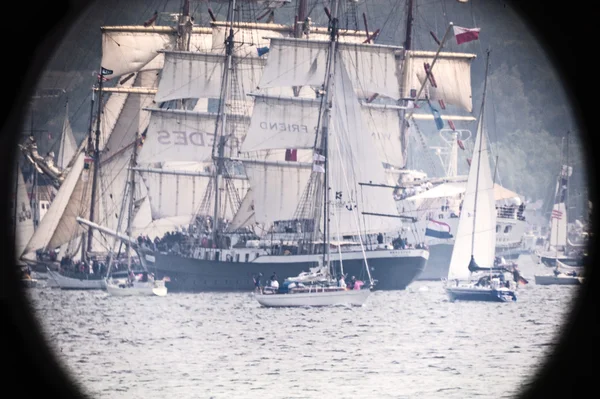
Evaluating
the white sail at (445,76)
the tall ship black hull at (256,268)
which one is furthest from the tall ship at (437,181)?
the tall ship black hull at (256,268)

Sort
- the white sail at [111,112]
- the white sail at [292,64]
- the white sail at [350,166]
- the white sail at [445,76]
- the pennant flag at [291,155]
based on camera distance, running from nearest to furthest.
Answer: the white sail at [350,166], the white sail at [292,64], the pennant flag at [291,155], the white sail at [111,112], the white sail at [445,76]

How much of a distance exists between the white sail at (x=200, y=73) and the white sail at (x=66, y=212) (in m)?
6.11

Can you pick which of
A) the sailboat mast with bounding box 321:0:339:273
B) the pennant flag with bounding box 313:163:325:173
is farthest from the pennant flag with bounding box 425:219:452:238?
the pennant flag with bounding box 313:163:325:173

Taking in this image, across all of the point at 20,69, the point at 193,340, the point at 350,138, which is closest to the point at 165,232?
the point at 350,138

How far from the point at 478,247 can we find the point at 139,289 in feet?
56.1

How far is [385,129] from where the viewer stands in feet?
302

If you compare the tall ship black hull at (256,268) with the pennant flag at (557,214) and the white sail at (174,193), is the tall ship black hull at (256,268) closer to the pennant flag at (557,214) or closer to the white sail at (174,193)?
the white sail at (174,193)

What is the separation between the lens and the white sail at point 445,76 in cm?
9781

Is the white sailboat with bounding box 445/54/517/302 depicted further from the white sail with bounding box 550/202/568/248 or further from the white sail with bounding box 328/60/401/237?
the white sail with bounding box 550/202/568/248

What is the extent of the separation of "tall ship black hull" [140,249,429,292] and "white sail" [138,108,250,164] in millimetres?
5685

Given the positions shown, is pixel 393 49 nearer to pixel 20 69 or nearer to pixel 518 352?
pixel 20 69

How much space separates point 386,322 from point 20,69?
1887 cm

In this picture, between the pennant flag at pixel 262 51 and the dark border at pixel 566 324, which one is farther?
the pennant flag at pixel 262 51

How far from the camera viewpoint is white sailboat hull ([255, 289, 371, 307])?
66.7m
